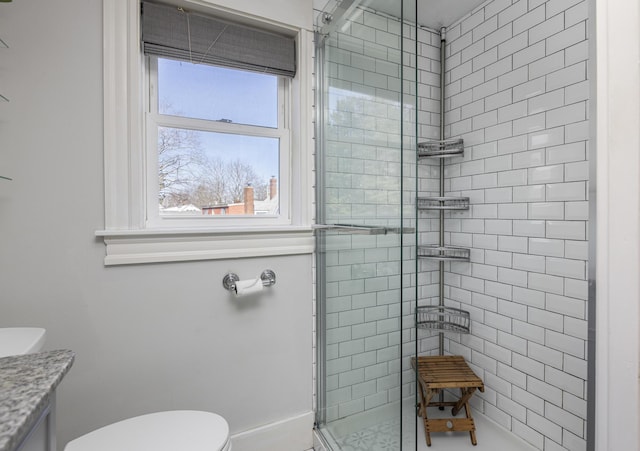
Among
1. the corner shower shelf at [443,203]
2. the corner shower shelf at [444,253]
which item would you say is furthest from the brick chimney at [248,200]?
the corner shower shelf at [444,253]

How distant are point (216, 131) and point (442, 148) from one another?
1481 millimetres

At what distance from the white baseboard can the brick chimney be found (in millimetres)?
1097

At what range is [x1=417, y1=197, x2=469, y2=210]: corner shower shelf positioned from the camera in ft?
6.34

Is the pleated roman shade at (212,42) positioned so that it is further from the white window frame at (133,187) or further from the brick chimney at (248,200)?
the brick chimney at (248,200)

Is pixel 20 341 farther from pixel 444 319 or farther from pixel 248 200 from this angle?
pixel 444 319

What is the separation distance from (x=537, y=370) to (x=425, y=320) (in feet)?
2.11

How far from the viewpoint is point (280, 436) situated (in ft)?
5.12

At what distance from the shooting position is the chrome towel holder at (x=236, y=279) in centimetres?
143

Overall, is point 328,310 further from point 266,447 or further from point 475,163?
point 475,163

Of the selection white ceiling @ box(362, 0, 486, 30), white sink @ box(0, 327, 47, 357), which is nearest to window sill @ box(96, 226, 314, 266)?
white sink @ box(0, 327, 47, 357)

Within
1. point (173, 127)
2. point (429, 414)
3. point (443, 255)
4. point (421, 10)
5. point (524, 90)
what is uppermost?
point (421, 10)

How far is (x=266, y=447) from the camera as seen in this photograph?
1.53 m

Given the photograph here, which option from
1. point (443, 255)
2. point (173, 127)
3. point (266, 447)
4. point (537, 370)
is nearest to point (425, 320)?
point (443, 255)

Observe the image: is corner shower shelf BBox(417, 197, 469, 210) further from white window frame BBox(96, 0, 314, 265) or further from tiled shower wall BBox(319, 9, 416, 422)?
white window frame BBox(96, 0, 314, 265)
